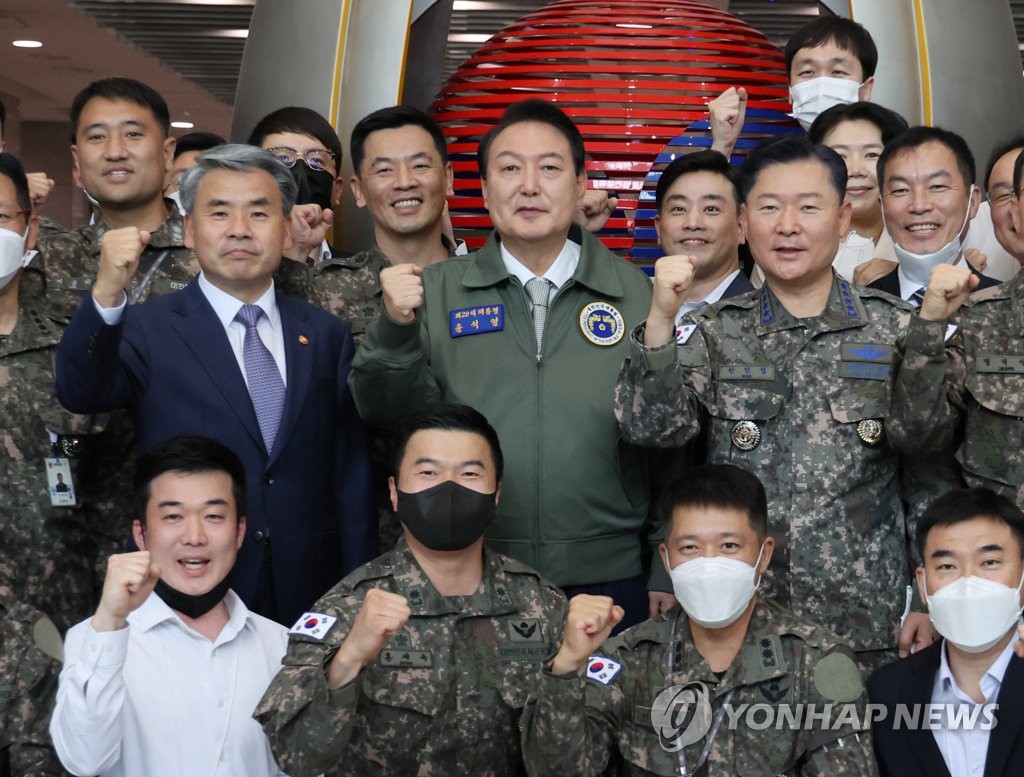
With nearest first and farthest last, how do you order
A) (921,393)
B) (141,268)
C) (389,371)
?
(921,393) → (389,371) → (141,268)

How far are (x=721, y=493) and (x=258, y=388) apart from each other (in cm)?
93

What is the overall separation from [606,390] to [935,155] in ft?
2.95

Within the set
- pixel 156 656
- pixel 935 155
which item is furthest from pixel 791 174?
pixel 156 656

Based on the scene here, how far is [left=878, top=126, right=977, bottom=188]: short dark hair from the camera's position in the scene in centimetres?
332

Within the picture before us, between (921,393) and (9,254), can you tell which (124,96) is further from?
(921,393)

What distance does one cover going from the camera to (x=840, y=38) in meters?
3.91

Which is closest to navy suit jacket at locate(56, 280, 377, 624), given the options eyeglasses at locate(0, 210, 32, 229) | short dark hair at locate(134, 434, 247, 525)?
short dark hair at locate(134, 434, 247, 525)

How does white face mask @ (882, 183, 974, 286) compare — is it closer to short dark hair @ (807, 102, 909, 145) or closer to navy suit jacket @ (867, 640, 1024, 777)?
short dark hair @ (807, 102, 909, 145)

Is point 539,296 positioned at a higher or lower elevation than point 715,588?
higher

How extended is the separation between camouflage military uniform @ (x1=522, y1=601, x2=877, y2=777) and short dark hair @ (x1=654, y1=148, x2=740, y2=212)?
1.21 m

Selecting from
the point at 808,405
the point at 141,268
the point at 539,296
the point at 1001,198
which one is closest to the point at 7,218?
the point at 141,268

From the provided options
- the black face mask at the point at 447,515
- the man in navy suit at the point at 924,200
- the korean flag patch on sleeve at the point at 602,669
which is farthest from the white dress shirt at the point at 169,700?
the man in navy suit at the point at 924,200

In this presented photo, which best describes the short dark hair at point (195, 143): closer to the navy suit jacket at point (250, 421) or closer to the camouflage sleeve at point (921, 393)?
the navy suit jacket at point (250, 421)

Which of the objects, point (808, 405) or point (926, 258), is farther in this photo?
point (926, 258)
